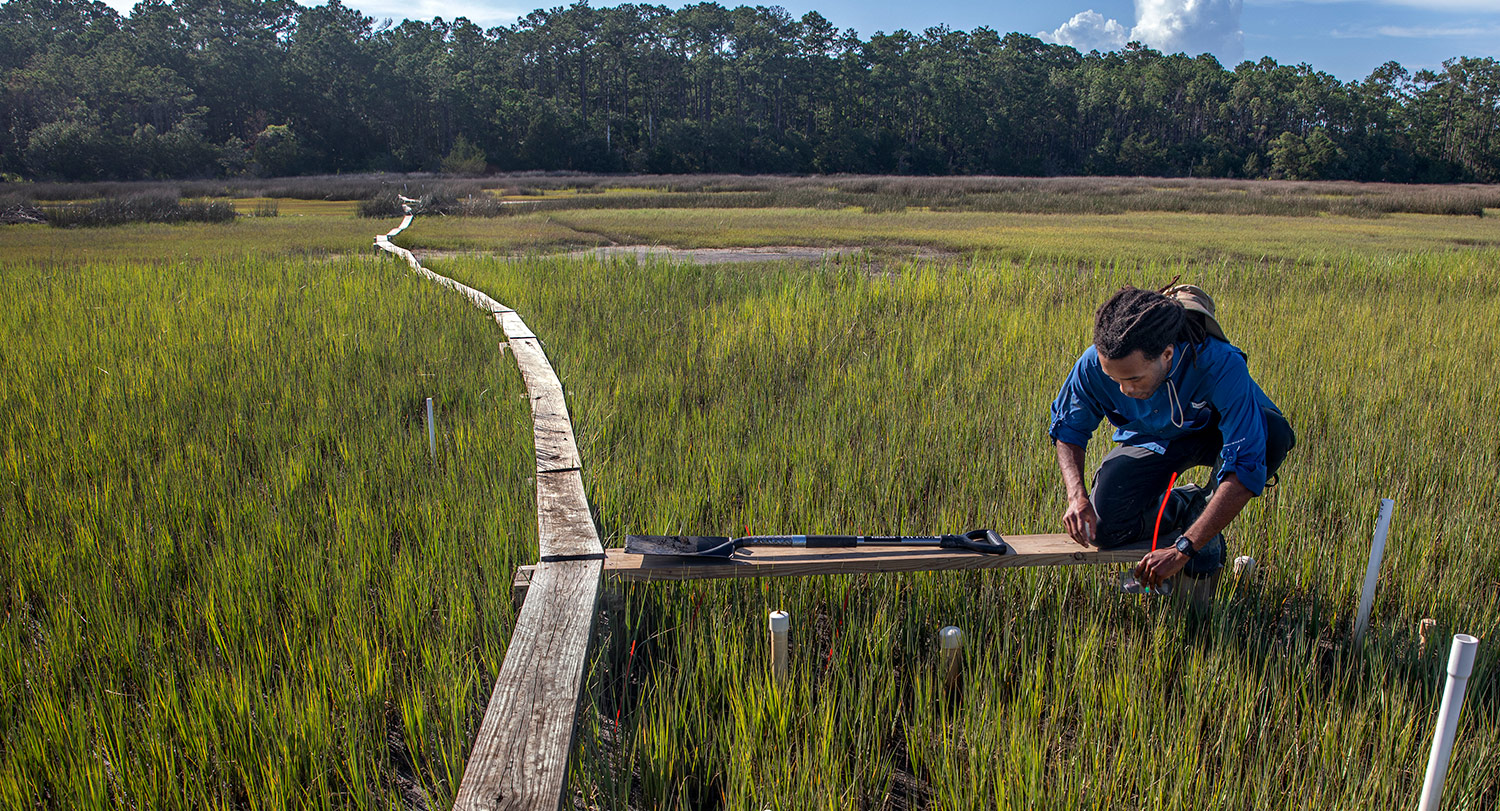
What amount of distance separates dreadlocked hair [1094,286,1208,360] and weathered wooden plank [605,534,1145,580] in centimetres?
64

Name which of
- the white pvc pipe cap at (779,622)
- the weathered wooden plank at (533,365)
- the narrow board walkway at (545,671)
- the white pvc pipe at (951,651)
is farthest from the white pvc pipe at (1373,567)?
the weathered wooden plank at (533,365)

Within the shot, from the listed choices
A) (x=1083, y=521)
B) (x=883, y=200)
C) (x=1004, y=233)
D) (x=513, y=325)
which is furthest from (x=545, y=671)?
(x=883, y=200)

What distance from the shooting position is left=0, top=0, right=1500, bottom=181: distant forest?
6238 centimetres

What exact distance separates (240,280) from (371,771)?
8.91 m

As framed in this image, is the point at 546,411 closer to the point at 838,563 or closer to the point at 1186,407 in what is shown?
the point at 838,563

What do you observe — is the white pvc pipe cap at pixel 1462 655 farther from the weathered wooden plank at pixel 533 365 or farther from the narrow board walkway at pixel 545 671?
the weathered wooden plank at pixel 533 365

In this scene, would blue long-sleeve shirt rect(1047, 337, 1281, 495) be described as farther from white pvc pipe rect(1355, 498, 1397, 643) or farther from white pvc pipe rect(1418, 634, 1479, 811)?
white pvc pipe rect(1418, 634, 1479, 811)

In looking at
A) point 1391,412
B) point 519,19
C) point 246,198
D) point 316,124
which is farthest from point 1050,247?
point 519,19

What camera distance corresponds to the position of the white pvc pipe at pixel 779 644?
2.08 meters

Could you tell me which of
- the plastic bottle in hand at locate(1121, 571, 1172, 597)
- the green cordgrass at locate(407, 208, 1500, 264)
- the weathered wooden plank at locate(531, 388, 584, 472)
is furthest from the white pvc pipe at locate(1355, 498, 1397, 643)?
the green cordgrass at locate(407, 208, 1500, 264)

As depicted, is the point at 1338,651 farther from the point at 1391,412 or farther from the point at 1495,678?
the point at 1391,412

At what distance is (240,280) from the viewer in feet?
30.6

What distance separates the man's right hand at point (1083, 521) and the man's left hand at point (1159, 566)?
18 cm

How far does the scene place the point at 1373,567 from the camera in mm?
2443
